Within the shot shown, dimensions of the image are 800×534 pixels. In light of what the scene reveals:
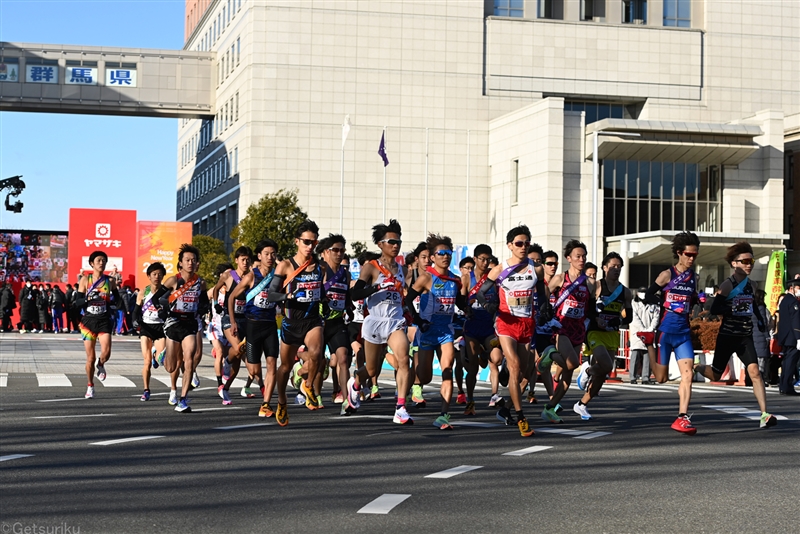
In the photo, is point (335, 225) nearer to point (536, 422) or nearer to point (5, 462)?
point (536, 422)

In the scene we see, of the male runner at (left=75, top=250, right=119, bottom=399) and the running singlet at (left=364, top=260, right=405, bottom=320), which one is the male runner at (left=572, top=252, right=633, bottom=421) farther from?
the male runner at (left=75, top=250, right=119, bottom=399)

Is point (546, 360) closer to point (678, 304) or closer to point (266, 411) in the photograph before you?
point (678, 304)

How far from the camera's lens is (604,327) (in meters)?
14.4

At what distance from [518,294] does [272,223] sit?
4475 centimetres

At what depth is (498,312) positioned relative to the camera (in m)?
12.8

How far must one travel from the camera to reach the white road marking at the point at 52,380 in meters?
19.1

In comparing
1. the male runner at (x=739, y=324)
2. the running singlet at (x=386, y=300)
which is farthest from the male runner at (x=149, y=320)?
the male runner at (x=739, y=324)

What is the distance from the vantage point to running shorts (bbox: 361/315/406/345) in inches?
524

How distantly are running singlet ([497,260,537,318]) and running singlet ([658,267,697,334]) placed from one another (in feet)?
5.22

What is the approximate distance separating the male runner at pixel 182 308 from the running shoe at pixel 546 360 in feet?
13.7

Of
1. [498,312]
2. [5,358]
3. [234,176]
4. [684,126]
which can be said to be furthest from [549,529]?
[234,176]

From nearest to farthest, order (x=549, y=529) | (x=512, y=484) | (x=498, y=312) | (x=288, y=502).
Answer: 1. (x=549, y=529)
2. (x=288, y=502)
3. (x=512, y=484)
4. (x=498, y=312)

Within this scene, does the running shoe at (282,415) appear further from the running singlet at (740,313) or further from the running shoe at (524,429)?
the running singlet at (740,313)

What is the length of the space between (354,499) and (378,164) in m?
61.2
